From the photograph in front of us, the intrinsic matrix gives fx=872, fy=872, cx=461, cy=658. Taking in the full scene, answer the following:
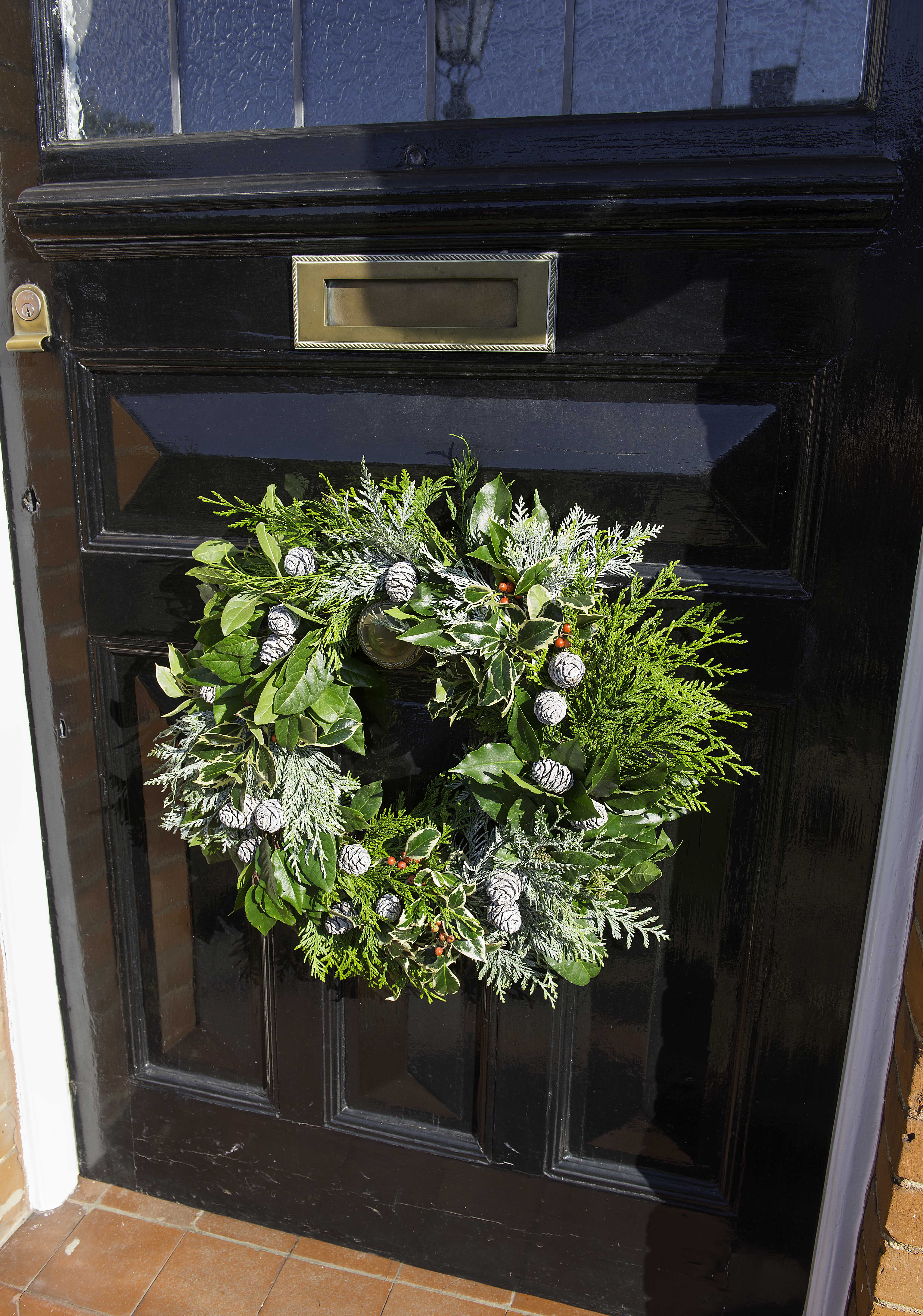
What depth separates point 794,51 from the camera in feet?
4.50

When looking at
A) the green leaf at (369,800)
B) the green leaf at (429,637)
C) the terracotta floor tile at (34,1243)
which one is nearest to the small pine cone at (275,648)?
the green leaf at (429,637)

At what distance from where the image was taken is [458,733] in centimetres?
169

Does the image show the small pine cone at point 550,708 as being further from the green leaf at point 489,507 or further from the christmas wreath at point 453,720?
the green leaf at point 489,507

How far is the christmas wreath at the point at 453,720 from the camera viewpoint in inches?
52.4

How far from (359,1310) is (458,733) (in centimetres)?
126

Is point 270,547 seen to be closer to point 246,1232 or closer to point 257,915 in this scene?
point 257,915

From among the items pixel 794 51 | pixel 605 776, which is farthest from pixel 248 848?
pixel 794 51

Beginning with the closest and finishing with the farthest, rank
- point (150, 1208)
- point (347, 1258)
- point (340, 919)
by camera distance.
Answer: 1. point (340, 919)
2. point (347, 1258)
3. point (150, 1208)

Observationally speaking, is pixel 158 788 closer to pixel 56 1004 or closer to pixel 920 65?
pixel 56 1004

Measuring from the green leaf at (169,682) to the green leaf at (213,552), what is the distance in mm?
204

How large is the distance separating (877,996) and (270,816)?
1116 millimetres

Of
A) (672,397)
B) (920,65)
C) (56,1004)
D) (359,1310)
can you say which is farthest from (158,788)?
(920,65)

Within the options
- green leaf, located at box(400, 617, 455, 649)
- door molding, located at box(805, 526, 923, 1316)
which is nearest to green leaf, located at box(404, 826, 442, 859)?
green leaf, located at box(400, 617, 455, 649)

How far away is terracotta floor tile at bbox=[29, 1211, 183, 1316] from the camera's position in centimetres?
187
